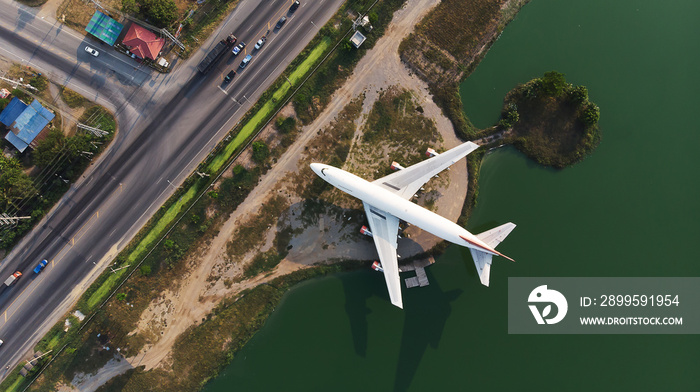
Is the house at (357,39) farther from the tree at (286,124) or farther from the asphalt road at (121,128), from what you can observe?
the tree at (286,124)

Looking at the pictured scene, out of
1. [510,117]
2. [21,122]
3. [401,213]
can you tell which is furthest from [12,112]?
[510,117]

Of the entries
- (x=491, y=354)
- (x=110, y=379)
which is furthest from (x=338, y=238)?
(x=110, y=379)

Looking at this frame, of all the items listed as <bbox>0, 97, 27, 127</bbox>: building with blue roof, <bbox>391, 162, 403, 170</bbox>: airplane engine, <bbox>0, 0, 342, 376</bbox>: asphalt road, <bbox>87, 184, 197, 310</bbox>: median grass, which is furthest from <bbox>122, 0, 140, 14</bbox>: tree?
<bbox>391, 162, 403, 170</bbox>: airplane engine

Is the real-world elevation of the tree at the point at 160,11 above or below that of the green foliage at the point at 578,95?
below

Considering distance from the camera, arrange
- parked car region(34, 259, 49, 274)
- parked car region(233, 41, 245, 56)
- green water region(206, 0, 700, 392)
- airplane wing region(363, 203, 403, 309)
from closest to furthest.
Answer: airplane wing region(363, 203, 403, 309)
green water region(206, 0, 700, 392)
parked car region(34, 259, 49, 274)
parked car region(233, 41, 245, 56)

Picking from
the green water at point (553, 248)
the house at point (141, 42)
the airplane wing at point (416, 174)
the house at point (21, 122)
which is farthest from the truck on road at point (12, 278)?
the airplane wing at point (416, 174)

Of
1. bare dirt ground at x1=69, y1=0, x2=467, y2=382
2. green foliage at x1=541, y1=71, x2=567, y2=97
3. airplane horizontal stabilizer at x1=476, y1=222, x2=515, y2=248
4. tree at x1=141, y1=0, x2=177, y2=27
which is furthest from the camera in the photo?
bare dirt ground at x1=69, y1=0, x2=467, y2=382

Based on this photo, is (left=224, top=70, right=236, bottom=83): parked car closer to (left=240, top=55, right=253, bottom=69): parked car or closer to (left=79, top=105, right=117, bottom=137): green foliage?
(left=240, top=55, right=253, bottom=69): parked car
